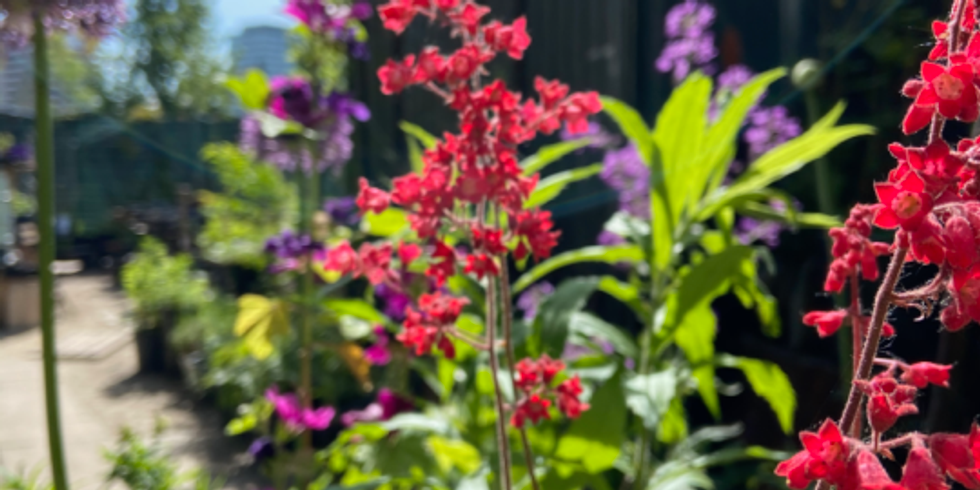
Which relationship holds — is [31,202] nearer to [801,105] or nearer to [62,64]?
[62,64]

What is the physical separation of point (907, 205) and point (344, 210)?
908 mm

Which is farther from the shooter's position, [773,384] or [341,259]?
[773,384]

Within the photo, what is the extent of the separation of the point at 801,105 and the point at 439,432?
698 millimetres

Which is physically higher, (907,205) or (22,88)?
(22,88)

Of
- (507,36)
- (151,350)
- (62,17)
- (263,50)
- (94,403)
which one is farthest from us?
(151,350)

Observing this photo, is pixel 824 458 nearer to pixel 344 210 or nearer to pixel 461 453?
pixel 461 453

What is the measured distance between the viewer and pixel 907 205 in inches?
8.5

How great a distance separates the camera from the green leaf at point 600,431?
63 cm

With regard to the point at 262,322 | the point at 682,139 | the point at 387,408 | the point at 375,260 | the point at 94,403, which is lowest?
the point at 94,403

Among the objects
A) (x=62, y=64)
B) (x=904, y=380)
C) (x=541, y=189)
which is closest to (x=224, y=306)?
(x=62, y=64)

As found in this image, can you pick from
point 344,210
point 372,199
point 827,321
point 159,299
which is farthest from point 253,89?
point 159,299

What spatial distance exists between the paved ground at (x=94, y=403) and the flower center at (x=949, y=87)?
1198 millimetres

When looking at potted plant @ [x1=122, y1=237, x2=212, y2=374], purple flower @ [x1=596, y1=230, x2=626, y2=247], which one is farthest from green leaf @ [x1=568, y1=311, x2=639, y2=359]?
potted plant @ [x1=122, y1=237, x2=212, y2=374]

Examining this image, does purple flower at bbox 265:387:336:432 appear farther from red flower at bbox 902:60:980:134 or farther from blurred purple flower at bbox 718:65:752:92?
red flower at bbox 902:60:980:134
